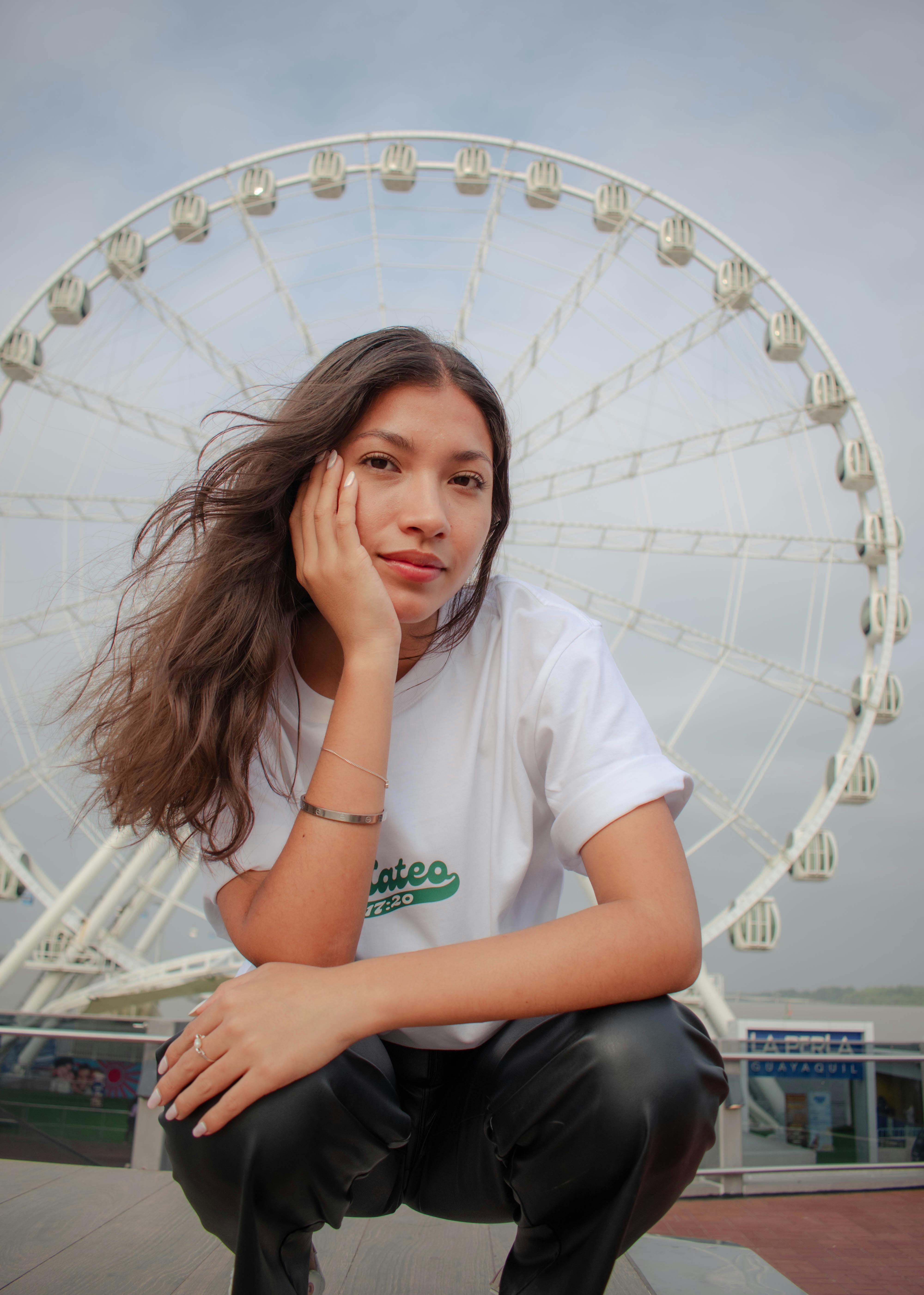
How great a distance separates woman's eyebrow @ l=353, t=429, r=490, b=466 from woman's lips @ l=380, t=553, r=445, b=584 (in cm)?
17

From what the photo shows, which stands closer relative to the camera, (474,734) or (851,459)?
(474,734)

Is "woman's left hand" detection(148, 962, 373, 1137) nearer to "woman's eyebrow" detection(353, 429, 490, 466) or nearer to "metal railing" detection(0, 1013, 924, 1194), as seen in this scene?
"woman's eyebrow" detection(353, 429, 490, 466)

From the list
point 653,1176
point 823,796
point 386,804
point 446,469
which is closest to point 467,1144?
point 653,1176

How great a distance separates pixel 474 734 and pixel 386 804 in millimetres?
198

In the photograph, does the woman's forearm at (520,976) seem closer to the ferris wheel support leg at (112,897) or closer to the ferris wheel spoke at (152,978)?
the ferris wheel support leg at (112,897)

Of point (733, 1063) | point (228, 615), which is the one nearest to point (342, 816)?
point (228, 615)

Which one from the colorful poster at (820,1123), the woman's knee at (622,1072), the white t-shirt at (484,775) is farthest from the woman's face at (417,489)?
the colorful poster at (820,1123)

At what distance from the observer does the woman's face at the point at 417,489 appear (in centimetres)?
149

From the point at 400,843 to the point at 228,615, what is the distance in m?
0.48

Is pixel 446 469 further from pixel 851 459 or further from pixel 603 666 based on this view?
pixel 851 459

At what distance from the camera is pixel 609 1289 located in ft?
5.85

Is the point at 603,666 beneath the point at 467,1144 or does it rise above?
above

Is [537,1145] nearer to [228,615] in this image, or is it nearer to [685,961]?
[685,961]

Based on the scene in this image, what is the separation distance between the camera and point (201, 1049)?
1.14 meters
